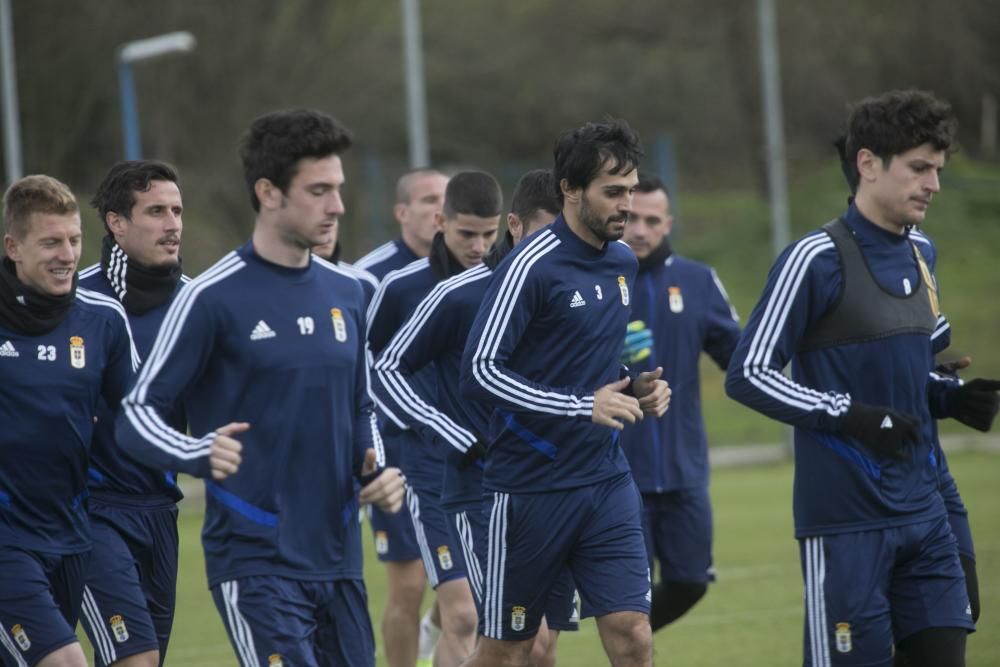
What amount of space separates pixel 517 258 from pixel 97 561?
2152 millimetres

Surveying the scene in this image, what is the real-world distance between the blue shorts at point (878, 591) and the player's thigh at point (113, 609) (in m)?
2.72

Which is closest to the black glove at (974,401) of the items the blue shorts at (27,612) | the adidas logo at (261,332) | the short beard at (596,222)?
the short beard at (596,222)

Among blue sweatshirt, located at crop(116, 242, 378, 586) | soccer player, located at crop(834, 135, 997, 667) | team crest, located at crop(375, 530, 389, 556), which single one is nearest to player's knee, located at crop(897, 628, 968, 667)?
soccer player, located at crop(834, 135, 997, 667)

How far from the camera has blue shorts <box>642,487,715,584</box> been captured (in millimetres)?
9062

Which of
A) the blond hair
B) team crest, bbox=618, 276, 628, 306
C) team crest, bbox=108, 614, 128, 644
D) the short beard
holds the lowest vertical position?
team crest, bbox=108, 614, 128, 644

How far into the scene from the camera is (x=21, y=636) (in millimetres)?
5992

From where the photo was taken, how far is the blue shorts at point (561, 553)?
20.8 ft

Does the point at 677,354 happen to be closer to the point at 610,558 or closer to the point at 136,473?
the point at 610,558

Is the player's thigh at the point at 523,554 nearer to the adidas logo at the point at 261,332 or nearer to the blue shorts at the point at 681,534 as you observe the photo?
the adidas logo at the point at 261,332

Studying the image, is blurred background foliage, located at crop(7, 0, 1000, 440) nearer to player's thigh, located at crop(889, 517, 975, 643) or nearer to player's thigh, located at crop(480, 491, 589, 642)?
player's thigh, located at crop(480, 491, 589, 642)

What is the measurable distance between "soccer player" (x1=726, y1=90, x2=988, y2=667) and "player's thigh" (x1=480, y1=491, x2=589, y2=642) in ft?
3.00

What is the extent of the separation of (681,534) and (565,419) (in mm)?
3098

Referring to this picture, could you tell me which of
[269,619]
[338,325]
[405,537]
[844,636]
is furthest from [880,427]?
[405,537]

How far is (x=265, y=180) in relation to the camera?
5297mm
